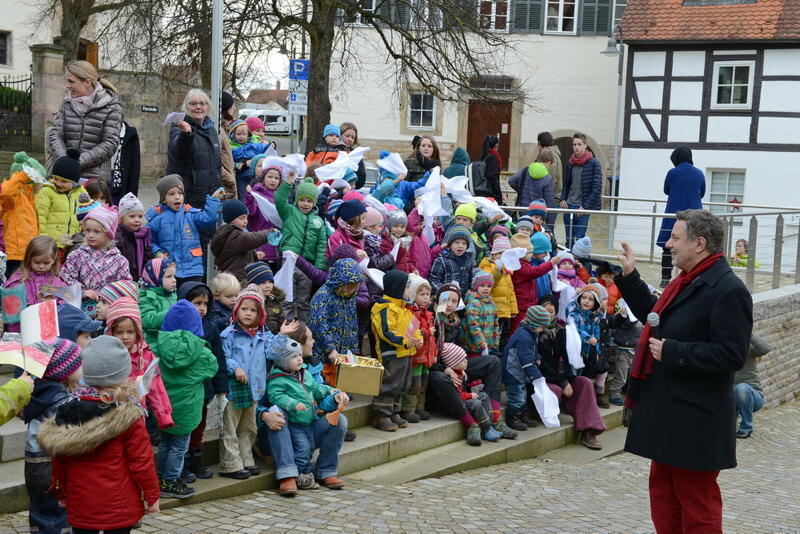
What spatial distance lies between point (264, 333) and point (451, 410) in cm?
259

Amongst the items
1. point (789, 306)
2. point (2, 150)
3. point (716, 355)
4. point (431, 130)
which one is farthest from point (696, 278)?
point (431, 130)

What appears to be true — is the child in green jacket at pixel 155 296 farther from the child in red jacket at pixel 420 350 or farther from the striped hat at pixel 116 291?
the child in red jacket at pixel 420 350

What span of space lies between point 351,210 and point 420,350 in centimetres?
157

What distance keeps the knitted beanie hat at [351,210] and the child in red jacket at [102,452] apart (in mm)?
4874

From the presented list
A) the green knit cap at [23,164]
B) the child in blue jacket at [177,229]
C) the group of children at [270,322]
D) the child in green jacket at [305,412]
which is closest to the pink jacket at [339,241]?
the group of children at [270,322]

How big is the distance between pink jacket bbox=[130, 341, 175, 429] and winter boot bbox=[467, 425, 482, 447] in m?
3.66

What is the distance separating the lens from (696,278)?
591 centimetres

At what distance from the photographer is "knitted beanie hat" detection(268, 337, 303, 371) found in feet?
25.3

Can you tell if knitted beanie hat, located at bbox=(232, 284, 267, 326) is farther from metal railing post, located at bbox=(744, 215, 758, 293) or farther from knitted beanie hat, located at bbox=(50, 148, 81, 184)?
metal railing post, located at bbox=(744, 215, 758, 293)

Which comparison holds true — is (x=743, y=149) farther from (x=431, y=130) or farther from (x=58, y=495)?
(x=58, y=495)

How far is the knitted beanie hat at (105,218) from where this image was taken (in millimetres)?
7848

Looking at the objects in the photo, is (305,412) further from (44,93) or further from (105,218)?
(44,93)

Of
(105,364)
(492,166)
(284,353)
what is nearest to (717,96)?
(492,166)

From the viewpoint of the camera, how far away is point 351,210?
1002 centimetres
